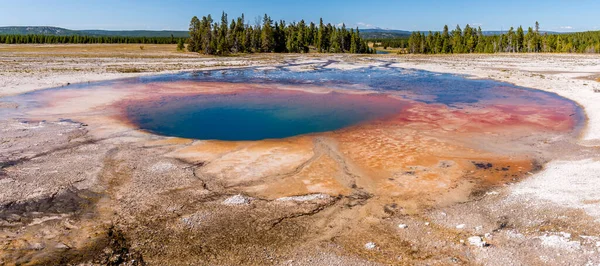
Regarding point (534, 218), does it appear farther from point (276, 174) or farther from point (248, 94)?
point (248, 94)

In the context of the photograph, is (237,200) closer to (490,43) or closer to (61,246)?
(61,246)

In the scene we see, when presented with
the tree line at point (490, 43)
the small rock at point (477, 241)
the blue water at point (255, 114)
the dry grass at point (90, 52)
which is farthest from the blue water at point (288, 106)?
the tree line at point (490, 43)

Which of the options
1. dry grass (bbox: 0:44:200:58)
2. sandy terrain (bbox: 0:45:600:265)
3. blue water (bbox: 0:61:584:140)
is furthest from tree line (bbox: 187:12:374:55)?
sandy terrain (bbox: 0:45:600:265)

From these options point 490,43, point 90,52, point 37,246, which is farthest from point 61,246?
point 490,43

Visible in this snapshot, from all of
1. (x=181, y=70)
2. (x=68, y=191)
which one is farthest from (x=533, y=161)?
(x=181, y=70)

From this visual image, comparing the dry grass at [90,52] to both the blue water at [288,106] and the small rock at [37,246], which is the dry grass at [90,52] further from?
the small rock at [37,246]

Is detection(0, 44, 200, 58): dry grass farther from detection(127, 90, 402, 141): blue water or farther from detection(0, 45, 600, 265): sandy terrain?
detection(0, 45, 600, 265): sandy terrain
